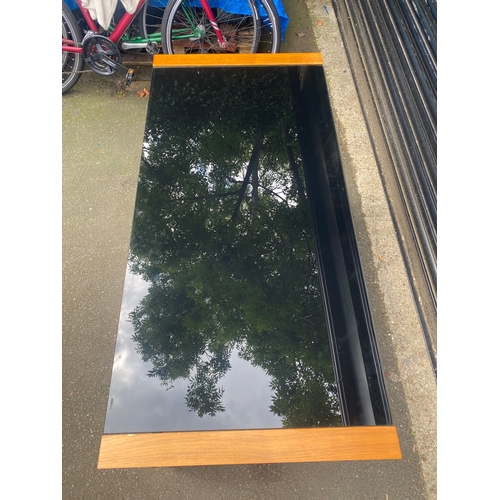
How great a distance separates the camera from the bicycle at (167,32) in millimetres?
2977

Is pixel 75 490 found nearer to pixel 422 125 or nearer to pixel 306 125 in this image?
pixel 306 125

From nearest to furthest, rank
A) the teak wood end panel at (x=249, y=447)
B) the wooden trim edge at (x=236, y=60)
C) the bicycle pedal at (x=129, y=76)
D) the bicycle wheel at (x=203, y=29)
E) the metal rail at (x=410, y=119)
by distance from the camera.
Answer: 1. the teak wood end panel at (x=249, y=447)
2. the metal rail at (x=410, y=119)
3. the wooden trim edge at (x=236, y=60)
4. the bicycle wheel at (x=203, y=29)
5. the bicycle pedal at (x=129, y=76)

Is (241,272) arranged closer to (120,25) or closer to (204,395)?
(204,395)

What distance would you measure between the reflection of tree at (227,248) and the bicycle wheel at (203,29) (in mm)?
972

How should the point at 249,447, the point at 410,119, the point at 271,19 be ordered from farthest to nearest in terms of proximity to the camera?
1. the point at 271,19
2. the point at 410,119
3. the point at 249,447

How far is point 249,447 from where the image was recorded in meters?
1.28

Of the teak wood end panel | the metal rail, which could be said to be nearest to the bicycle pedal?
the metal rail

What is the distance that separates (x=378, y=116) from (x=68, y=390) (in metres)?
2.89

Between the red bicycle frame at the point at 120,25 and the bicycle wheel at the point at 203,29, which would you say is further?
the bicycle wheel at the point at 203,29

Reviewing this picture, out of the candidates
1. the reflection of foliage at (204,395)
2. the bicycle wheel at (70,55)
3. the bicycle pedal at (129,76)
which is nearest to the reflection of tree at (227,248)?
the reflection of foliage at (204,395)

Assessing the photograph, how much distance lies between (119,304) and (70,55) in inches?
95.0

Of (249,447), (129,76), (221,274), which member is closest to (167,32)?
(129,76)

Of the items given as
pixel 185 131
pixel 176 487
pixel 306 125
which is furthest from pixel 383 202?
pixel 176 487

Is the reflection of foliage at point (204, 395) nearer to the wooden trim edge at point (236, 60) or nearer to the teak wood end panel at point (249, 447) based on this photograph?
the teak wood end panel at point (249, 447)
